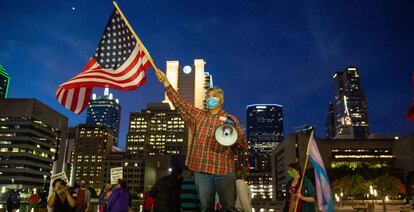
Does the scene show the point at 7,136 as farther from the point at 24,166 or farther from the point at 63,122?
the point at 63,122

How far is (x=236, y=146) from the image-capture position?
14.3 feet

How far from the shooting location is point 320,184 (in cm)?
669

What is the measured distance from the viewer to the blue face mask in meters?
4.45

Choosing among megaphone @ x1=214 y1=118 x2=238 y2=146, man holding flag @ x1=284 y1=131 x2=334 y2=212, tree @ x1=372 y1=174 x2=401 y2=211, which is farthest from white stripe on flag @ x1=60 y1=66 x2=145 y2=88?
tree @ x1=372 y1=174 x2=401 y2=211

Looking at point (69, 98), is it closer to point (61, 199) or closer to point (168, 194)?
point (61, 199)

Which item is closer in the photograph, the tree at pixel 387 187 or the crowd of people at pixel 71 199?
the crowd of people at pixel 71 199

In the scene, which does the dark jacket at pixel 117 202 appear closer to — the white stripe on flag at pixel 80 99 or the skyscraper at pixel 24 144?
the white stripe on flag at pixel 80 99

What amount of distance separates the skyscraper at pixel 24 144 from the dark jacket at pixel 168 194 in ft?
505

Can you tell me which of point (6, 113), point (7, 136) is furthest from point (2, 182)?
point (6, 113)

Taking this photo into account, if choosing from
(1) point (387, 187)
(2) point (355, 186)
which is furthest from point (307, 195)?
A: (2) point (355, 186)

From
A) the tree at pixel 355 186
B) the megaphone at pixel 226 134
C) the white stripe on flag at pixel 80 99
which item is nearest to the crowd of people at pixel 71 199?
the white stripe on flag at pixel 80 99

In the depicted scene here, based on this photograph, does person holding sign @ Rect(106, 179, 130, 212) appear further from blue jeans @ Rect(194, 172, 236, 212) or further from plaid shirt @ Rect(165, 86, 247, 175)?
blue jeans @ Rect(194, 172, 236, 212)

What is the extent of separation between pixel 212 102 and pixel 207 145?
1.82ft

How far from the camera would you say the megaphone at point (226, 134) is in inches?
161
